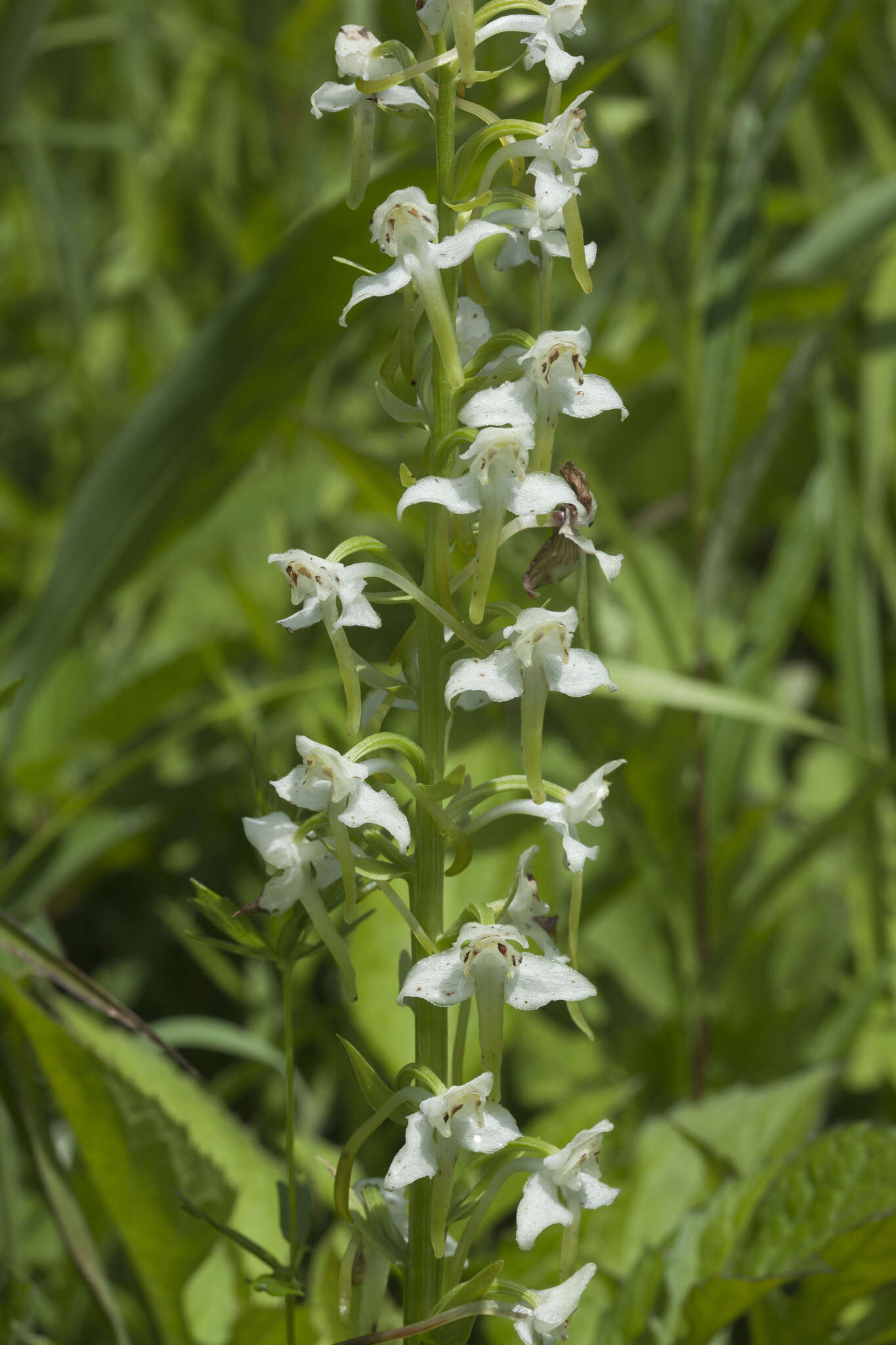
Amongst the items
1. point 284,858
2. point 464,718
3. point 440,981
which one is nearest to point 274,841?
point 284,858

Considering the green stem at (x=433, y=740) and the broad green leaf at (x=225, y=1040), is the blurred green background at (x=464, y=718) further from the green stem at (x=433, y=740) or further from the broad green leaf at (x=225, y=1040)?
the green stem at (x=433, y=740)

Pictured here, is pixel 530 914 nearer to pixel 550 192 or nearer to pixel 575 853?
pixel 575 853

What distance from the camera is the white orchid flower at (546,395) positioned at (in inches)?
25.6

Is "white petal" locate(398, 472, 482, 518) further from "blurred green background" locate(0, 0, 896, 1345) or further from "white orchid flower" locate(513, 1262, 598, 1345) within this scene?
"white orchid flower" locate(513, 1262, 598, 1345)

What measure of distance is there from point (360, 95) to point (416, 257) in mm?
114

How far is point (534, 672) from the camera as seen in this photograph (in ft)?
2.19

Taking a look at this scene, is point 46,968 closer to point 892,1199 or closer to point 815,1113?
point 892,1199

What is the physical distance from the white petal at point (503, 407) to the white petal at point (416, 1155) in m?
0.35

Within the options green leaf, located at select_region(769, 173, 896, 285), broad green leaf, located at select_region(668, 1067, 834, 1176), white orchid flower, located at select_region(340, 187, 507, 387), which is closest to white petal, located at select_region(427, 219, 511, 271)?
white orchid flower, located at select_region(340, 187, 507, 387)

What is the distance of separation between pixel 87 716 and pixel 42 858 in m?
0.23

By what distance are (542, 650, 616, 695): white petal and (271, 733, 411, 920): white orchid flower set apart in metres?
0.10

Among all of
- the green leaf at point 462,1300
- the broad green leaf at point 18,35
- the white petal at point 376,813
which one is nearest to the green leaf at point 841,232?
the broad green leaf at point 18,35

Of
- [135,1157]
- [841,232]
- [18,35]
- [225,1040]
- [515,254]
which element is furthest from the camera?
[841,232]

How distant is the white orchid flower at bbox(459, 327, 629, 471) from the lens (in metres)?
0.65
